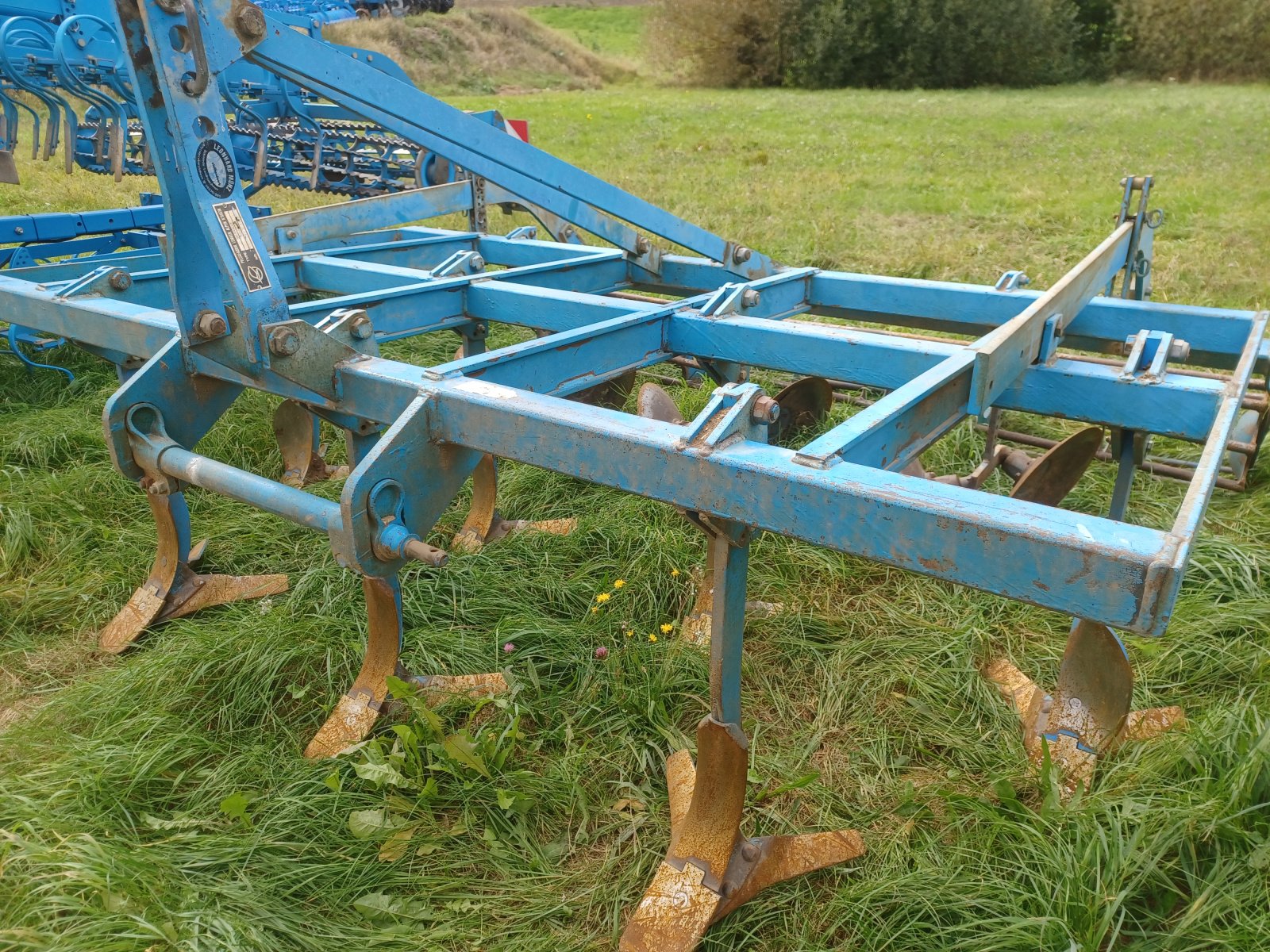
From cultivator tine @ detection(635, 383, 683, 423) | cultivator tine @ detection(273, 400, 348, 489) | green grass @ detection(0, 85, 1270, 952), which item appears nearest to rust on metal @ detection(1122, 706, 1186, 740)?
green grass @ detection(0, 85, 1270, 952)

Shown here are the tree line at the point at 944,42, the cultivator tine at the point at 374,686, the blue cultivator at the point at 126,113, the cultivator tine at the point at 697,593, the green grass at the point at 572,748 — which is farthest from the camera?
the tree line at the point at 944,42

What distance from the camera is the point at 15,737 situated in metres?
2.51

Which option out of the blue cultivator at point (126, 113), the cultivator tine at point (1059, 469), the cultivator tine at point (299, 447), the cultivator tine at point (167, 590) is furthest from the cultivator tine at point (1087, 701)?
the blue cultivator at point (126, 113)

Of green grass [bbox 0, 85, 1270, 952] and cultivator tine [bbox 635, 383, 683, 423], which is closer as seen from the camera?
green grass [bbox 0, 85, 1270, 952]

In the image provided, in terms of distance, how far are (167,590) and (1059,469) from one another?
2.84m

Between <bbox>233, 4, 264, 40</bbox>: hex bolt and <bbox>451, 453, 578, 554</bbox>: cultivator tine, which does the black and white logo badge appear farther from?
<bbox>451, 453, 578, 554</bbox>: cultivator tine

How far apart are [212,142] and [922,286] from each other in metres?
2.19

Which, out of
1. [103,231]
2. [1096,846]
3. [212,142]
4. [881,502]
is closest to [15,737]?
[212,142]

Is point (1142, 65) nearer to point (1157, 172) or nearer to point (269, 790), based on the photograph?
point (1157, 172)

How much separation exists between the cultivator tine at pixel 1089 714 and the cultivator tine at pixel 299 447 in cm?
292

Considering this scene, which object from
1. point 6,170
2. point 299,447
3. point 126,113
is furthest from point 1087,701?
point 126,113

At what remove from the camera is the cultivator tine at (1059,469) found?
285cm

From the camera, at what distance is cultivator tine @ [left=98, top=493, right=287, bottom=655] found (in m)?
3.06

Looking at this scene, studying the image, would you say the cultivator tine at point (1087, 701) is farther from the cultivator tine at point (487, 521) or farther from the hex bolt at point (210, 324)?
the hex bolt at point (210, 324)
